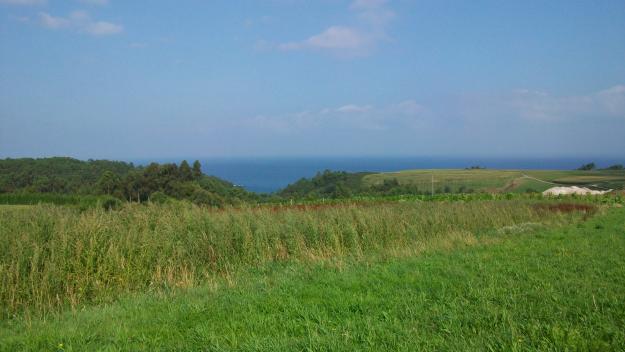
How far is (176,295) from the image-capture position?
649 centimetres

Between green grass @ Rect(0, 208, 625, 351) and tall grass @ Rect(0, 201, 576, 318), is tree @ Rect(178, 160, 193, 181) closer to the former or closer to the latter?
tall grass @ Rect(0, 201, 576, 318)

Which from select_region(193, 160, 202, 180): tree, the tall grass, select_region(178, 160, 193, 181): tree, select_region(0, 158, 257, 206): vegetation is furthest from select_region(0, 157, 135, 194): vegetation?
the tall grass

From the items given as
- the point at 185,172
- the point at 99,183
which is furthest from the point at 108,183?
the point at 185,172

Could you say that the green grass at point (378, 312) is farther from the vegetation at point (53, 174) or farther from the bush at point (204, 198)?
the vegetation at point (53, 174)

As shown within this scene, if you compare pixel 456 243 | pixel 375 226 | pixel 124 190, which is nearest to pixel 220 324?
pixel 456 243

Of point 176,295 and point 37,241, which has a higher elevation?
point 37,241

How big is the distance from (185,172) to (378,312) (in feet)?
81.3

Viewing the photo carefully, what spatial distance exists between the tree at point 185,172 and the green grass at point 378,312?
21134mm

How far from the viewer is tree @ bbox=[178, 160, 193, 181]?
2780 cm

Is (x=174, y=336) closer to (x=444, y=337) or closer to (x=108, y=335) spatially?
(x=108, y=335)

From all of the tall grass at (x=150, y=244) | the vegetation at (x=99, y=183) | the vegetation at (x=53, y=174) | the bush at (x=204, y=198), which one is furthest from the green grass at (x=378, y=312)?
the vegetation at (x=53, y=174)

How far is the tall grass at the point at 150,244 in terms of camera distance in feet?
23.1

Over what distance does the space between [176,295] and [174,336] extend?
6.56ft

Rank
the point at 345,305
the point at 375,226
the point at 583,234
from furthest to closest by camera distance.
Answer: the point at 375,226 < the point at 583,234 < the point at 345,305
